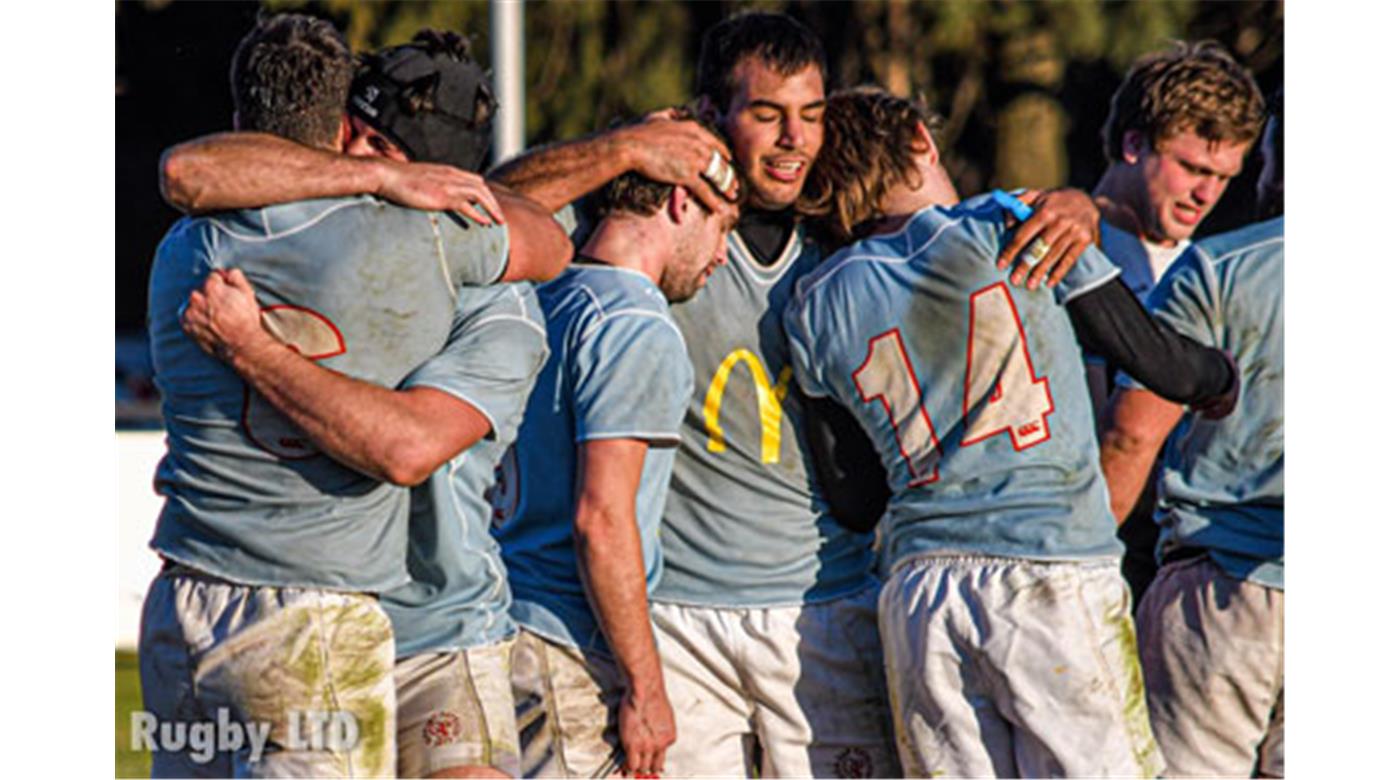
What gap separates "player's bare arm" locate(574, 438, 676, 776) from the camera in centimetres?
431

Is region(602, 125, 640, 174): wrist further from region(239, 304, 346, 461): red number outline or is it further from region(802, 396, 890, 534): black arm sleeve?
region(239, 304, 346, 461): red number outline

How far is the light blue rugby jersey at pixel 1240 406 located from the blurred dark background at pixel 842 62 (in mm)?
11777

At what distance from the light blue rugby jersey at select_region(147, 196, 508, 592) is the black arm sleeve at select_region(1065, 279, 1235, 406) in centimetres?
153

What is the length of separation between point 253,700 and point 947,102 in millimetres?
15895

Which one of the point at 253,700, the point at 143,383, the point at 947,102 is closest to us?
the point at 253,700

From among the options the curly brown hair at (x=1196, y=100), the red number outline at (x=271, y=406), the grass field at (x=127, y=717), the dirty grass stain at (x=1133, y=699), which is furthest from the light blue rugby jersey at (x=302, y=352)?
the grass field at (x=127, y=717)

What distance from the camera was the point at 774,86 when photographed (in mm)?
4812

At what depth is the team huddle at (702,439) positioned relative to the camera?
12.5 feet

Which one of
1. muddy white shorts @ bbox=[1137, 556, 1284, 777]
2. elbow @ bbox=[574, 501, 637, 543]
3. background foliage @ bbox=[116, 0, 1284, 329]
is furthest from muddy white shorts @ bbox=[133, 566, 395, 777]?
background foliage @ bbox=[116, 0, 1284, 329]

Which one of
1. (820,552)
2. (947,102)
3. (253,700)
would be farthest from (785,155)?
(947,102)

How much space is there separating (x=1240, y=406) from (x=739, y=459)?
1.26 metres

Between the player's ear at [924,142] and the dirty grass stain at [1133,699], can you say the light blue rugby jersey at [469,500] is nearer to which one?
the player's ear at [924,142]

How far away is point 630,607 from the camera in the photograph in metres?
4.35
